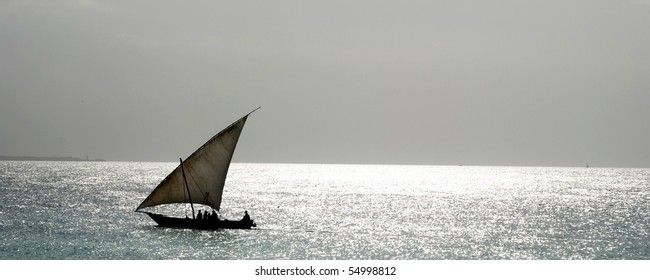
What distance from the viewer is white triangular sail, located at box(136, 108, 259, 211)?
5828cm

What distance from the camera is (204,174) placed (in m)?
59.3

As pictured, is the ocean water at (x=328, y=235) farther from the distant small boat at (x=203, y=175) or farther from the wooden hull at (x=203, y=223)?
the distant small boat at (x=203, y=175)

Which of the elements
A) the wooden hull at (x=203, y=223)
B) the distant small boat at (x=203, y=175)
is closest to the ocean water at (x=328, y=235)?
the wooden hull at (x=203, y=223)

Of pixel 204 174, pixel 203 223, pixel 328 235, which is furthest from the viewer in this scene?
pixel 328 235

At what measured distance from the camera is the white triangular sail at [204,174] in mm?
58281

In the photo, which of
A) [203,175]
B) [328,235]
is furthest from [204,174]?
[328,235]

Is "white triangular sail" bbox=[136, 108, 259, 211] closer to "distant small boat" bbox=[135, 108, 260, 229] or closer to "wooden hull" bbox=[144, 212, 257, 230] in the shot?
"distant small boat" bbox=[135, 108, 260, 229]

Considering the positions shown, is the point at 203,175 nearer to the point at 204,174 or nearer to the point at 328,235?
the point at 204,174

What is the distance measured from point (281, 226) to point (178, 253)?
22291 mm

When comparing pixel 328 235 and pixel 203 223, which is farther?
pixel 328 235

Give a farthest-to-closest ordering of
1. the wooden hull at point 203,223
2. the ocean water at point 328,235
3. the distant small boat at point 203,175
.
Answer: the wooden hull at point 203,223, the distant small boat at point 203,175, the ocean water at point 328,235

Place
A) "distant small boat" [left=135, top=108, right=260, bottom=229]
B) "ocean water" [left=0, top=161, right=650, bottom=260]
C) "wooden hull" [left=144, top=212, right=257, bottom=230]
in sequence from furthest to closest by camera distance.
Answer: "wooden hull" [left=144, top=212, right=257, bottom=230] < "distant small boat" [left=135, top=108, right=260, bottom=229] < "ocean water" [left=0, top=161, right=650, bottom=260]

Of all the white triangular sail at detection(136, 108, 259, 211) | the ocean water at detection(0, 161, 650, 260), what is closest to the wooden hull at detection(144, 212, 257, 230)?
the ocean water at detection(0, 161, 650, 260)
